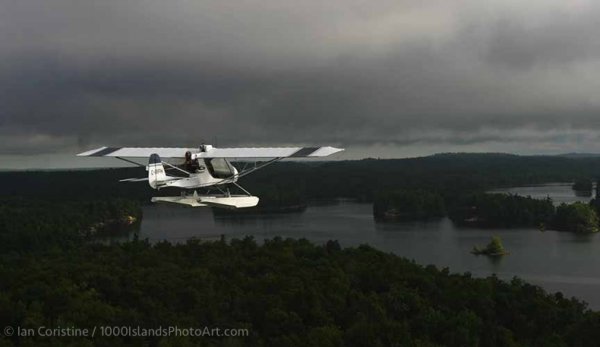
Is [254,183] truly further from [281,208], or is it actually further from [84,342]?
[84,342]

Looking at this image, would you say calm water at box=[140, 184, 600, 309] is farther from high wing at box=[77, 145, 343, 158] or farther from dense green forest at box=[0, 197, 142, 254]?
high wing at box=[77, 145, 343, 158]

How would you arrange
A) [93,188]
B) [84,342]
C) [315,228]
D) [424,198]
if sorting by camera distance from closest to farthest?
[84,342] < [315,228] < [424,198] < [93,188]

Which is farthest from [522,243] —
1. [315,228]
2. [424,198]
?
[424,198]

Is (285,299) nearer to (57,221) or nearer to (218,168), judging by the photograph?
(218,168)

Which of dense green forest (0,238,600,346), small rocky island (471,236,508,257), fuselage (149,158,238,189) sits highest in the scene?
fuselage (149,158,238,189)

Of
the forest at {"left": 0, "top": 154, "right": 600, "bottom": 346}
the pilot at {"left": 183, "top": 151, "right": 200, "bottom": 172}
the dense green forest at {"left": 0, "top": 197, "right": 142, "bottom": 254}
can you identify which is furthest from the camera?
the dense green forest at {"left": 0, "top": 197, "right": 142, "bottom": 254}

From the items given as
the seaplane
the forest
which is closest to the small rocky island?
the forest

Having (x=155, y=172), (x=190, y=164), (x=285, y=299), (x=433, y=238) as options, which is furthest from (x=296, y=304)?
(x=433, y=238)
